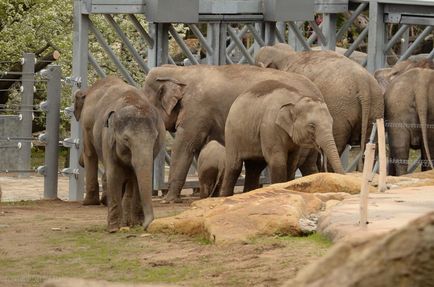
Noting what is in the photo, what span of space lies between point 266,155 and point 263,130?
32 cm

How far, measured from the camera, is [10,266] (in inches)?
511

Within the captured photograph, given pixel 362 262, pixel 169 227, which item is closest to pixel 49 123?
pixel 169 227

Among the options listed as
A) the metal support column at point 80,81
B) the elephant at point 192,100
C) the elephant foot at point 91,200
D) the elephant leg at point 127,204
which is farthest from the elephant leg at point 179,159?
the elephant leg at point 127,204

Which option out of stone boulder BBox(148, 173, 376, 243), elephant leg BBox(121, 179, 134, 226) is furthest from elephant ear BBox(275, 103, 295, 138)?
elephant leg BBox(121, 179, 134, 226)

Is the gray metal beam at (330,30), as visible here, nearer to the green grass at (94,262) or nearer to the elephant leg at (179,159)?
the elephant leg at (179,159)

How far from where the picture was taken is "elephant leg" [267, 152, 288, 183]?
17531 millimetres

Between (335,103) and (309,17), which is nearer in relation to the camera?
(335,103)

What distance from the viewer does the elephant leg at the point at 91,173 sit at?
19.0 meters

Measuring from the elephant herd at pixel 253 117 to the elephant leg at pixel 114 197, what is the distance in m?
0.01

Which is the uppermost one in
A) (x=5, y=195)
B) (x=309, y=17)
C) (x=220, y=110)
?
(x=309, y=17)

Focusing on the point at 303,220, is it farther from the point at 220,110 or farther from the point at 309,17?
the point at 309,17

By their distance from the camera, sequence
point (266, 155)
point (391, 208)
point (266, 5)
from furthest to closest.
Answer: point (266, 5), point (266, 155), point (391, 208)

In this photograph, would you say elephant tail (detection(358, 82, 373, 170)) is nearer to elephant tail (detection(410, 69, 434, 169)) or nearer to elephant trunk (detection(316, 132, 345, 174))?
elephant tail (detection(410, 69, 434, 169))

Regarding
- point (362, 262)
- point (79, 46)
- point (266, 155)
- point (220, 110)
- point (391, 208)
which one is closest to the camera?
point (362, 262)
